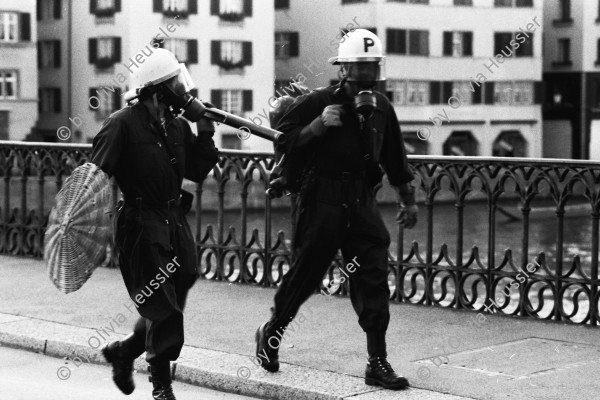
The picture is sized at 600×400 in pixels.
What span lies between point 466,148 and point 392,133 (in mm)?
70265

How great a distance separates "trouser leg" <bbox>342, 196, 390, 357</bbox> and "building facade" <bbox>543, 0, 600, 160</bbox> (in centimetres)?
7438

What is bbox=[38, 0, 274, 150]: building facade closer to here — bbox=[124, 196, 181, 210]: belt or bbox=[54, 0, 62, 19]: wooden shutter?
bbox=[54, 0, 62, 19]: wooden shutter

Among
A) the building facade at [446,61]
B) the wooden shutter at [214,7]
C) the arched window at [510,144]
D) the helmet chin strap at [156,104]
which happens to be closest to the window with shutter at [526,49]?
the building facade at [446,61]

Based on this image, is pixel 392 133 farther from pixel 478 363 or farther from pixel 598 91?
pixel 598 91

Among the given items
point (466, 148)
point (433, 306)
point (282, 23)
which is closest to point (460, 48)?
point (466, 148)

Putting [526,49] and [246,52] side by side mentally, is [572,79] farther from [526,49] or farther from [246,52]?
[246,52]

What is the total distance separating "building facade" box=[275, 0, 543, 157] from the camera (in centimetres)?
7356

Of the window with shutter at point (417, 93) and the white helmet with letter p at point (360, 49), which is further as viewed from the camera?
the window with shutter at point (417, 93)

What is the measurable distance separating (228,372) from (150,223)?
52.9 inches

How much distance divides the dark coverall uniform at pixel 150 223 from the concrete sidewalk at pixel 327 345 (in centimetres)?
91

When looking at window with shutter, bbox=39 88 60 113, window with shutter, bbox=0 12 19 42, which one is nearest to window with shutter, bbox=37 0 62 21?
window with shutter, bbox=0 12 19 42

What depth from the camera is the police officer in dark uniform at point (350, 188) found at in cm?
783

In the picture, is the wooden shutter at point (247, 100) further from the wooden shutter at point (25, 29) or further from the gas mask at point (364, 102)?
the gas mask at point (364, 102)

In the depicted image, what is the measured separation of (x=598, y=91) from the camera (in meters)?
81.8
